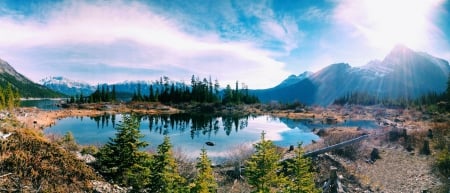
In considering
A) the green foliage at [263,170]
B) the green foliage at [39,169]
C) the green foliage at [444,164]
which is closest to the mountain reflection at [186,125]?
the green foliage at [39,169]

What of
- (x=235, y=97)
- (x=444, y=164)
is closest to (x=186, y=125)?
(x=444, y=164)

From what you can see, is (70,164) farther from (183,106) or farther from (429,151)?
(183,106)

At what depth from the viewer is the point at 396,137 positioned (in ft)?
153

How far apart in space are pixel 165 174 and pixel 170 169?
34.6 inches

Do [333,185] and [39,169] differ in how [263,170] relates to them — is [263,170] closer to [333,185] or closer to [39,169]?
[333,185]

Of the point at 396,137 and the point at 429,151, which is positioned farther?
the point at 396,137

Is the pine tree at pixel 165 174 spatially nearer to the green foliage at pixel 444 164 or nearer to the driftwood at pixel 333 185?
the driftwood at pixel 333 185

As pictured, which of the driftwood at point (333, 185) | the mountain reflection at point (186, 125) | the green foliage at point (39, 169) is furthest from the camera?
the mountain reflection at point (186, 125)

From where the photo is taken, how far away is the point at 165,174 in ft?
62.7

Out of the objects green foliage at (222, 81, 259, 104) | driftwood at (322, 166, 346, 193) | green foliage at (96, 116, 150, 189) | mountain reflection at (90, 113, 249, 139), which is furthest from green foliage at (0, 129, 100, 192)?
green foliage at (222, 81, 259, 104)

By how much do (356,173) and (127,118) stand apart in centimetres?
2087

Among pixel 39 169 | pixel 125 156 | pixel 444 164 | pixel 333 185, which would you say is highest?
pixel 125 156

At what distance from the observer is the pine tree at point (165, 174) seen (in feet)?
63.1

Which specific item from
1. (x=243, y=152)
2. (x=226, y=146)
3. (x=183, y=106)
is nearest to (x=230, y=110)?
(x=183, y=106)
